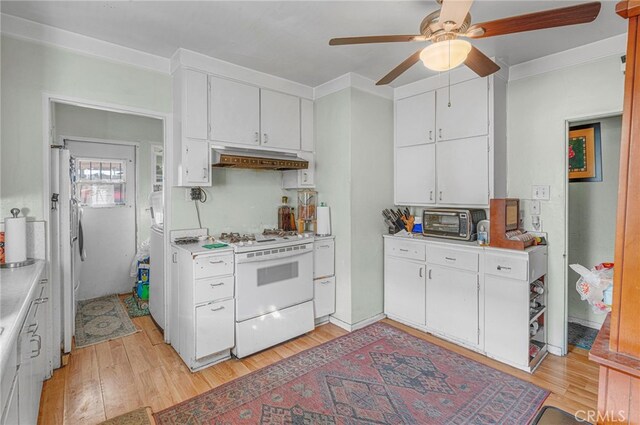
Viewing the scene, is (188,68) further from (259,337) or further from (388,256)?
(388,256)

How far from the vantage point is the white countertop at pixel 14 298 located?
3.74 feet

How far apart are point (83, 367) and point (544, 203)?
4155mm

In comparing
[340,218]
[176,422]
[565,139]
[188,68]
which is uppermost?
[188,68]

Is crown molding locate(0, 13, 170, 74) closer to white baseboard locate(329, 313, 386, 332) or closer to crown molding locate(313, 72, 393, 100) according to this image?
crown molding locate(313, 72, 393, 100)

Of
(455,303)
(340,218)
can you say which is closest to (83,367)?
(340,218)

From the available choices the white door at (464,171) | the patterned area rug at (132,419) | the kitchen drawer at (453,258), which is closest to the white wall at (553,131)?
the white door at (464,171)

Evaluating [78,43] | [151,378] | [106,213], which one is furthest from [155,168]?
[151,378]

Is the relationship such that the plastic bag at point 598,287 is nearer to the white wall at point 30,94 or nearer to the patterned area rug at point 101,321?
the white wall at point 30,94

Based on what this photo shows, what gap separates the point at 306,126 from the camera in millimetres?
3529

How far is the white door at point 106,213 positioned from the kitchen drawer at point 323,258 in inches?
109

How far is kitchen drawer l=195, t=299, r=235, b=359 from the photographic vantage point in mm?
2502

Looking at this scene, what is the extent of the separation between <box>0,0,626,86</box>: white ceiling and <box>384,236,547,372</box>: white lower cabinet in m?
1.69

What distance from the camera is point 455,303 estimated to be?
2916 mm

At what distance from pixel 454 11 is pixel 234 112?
6.88 feet
